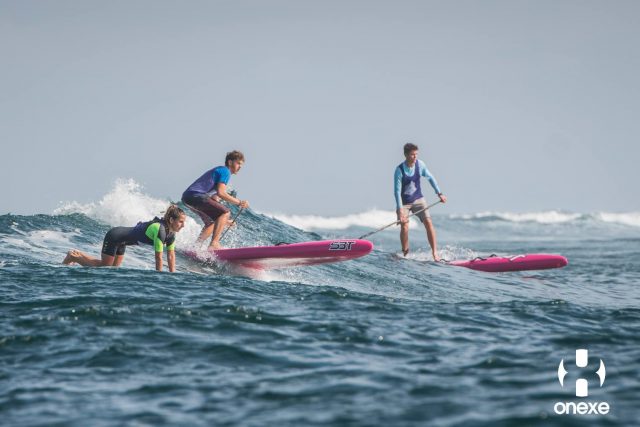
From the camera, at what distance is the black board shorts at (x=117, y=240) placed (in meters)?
9.88

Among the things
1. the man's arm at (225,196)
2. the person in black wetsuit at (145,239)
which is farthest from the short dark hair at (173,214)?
the man's arm at (225,196)

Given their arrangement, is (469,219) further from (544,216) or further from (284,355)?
(284,355)

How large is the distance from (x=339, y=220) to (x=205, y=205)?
52575mm

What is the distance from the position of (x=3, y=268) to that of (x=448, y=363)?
6653mm

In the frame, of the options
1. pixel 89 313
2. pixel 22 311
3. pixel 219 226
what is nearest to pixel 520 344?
pixel 89 313

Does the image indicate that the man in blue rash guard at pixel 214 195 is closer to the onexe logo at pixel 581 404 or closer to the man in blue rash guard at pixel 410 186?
the man in blue rash guard at pixel 410 186

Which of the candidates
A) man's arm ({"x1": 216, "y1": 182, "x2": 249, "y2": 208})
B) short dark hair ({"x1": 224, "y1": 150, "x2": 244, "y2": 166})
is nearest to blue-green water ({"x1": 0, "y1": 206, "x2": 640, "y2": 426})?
man's arm ({"x1": 216, "y1": 182, "x2": 249, "y2": 208})

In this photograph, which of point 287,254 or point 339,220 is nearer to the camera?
point 287,254

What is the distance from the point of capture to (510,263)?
15.3 meters

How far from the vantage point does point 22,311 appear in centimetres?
714

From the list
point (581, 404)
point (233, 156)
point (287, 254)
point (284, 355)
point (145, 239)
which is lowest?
point (581, 404)

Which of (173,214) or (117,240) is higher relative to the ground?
(173,214)

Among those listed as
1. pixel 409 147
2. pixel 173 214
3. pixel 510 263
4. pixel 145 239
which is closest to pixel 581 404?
pixel 173 214

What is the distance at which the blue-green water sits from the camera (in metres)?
4.53
